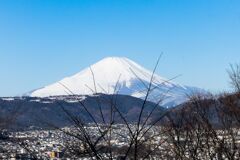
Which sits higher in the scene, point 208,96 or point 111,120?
point 208,96

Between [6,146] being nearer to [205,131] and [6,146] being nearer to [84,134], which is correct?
[205,131]

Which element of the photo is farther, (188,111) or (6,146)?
(188,111)

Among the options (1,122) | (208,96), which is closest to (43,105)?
(208,96)

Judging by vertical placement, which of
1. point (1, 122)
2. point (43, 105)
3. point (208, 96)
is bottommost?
point (1, 122)

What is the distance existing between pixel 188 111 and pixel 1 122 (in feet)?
26.8

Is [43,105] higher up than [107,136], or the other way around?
[43,105]

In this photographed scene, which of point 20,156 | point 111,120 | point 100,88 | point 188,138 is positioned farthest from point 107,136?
point 188,138

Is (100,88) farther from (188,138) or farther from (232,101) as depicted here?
(232,101)

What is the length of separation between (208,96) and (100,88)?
1166 cm

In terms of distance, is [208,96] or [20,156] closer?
[20,156]

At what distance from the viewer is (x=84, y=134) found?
3539 mm

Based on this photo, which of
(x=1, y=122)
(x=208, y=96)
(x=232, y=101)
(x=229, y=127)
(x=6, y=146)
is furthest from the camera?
(x=208, y=96)

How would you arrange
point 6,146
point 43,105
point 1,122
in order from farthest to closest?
point 43,105 → point 6,146 → point 1,122

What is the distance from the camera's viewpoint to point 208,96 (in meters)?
15.8
